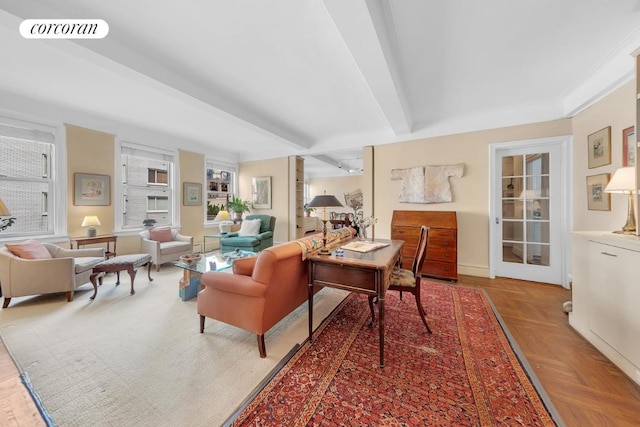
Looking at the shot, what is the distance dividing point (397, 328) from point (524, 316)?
1.45 m

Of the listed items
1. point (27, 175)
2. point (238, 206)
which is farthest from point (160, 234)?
point (238, 206)

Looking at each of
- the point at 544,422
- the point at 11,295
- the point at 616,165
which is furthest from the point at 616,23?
the point at 11,295

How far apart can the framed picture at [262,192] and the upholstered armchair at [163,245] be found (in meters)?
2.06

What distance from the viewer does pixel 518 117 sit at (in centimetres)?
333

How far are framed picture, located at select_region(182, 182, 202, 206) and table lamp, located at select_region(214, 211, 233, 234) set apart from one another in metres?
0.58

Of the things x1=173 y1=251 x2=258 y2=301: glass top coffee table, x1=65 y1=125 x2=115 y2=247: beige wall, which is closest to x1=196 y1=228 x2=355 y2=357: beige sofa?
x1=173 y1=251 x2=258 y2=301: glass top coffee table

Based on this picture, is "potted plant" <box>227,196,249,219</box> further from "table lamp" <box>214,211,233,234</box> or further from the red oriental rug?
the red oriental rug

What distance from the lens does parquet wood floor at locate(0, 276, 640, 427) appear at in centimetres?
121

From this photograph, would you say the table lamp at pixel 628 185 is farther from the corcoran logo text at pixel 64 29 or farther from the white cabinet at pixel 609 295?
the corcoran logo text at pixel 64 29

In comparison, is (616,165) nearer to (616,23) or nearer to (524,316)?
(616,23)

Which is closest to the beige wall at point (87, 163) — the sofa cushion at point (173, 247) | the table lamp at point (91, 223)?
the table lamp at point (91, 223)

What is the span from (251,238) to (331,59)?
3499mm

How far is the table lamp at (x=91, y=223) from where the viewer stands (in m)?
3.56

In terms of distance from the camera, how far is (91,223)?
359 centimetres
